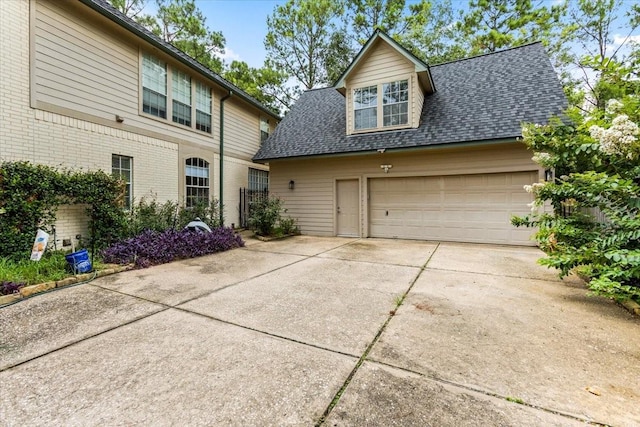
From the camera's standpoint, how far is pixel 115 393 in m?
1.85

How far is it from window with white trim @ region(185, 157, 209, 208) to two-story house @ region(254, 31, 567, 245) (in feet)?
6.84

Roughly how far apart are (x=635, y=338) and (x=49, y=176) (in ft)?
27.1

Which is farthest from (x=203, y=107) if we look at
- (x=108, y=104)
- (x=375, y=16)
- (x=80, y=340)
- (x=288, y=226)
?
(x=375, y=16)

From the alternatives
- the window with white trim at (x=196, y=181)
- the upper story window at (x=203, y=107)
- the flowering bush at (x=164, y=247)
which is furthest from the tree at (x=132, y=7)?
the flowering bush at (x=164, y=247)

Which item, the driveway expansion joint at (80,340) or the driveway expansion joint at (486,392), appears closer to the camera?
the driveway expansion joint at (486,392)

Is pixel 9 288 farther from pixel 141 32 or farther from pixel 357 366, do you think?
pixel 141 32

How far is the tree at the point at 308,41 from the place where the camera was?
59.4 ft

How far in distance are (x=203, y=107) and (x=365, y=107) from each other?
5.27m

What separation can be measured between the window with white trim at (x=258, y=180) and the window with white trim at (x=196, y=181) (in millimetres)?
2441

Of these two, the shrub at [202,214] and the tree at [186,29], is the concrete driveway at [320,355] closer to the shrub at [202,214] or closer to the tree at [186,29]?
the shrub at [202,214]

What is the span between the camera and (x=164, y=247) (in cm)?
583

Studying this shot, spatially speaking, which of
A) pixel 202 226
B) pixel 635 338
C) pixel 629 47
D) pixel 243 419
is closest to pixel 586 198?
pixel 635 338

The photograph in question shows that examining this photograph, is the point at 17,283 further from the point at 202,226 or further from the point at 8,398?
the point at 202,226

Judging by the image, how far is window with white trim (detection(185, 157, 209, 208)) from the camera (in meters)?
8.74
